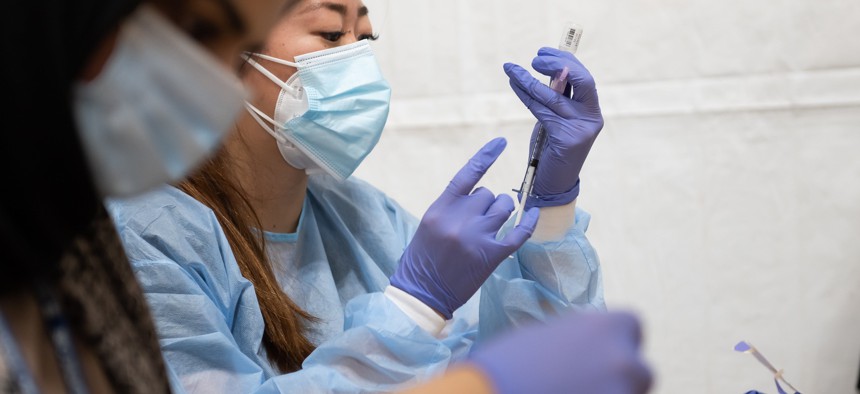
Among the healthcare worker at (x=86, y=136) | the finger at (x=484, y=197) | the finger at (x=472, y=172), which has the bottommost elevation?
the finger at (x=484, y=197)

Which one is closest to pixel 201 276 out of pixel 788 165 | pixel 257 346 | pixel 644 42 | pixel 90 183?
pixel 257 346

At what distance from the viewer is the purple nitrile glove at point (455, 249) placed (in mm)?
1183

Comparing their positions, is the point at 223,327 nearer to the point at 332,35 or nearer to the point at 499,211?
the point at 499,211

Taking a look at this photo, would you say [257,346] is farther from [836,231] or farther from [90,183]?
[836,231]

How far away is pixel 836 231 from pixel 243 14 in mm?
1588

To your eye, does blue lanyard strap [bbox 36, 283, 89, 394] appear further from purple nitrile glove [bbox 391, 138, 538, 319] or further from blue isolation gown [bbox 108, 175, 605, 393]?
purple nitrile glove [bbox 391, 138, 538, 319]

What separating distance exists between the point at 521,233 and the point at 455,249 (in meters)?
0.09

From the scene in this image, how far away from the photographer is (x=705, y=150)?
1.82 meters

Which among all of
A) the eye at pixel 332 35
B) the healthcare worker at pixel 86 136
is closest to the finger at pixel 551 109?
the eye at pixel 332 35

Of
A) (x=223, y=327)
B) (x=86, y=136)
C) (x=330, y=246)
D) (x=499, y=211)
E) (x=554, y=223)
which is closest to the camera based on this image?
(x=86, y=136)

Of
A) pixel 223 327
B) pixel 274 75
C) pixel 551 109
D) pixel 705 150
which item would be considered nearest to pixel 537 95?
pixel 551 109

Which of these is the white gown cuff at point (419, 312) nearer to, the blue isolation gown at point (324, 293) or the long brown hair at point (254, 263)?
the blue isolation gown at point (324, 293)

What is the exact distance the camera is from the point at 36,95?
44 cm

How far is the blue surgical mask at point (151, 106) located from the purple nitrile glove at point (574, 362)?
215 millimetres
